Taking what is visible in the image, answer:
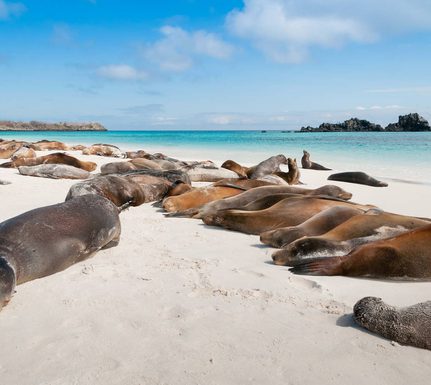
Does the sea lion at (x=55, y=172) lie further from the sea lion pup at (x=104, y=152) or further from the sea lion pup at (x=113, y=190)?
the sea lion pup at (x=104, y=152)

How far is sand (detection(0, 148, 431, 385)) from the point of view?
224 cm

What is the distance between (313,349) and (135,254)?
2289mm

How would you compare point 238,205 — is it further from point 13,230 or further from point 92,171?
point 92,171

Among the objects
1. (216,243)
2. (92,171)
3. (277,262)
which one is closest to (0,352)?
(277,262)

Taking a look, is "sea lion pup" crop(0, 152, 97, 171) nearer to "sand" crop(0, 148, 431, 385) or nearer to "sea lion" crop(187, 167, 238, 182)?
"sea lion" crop(187, 167, 238, 182)

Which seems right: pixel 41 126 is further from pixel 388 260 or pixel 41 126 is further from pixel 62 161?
pixel 388 260

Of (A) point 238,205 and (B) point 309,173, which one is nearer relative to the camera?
(A) point 238,205

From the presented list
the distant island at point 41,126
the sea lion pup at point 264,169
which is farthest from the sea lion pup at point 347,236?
the distant island at point 41,126

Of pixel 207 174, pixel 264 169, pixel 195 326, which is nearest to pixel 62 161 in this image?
pixel 207 174

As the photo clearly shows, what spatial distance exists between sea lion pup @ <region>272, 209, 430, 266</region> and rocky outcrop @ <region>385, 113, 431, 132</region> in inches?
3361

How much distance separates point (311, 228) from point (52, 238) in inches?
94.9

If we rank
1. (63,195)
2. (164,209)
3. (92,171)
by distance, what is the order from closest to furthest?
1. (164,209)
2. (63,195)
3. (92,171)

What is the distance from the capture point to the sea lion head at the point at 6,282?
9.75ft

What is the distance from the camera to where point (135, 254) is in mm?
4371
